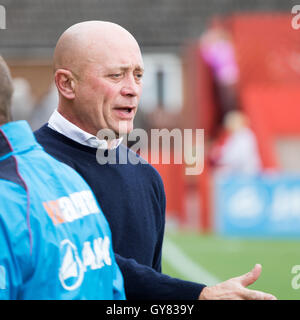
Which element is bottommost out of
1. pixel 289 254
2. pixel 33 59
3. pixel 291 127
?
pixel 289 254

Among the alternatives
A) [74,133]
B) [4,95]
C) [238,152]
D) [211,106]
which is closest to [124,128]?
[74,133]

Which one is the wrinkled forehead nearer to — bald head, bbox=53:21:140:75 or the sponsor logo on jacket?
bald head, bbox=53:21:140:75

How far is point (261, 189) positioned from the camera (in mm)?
9195

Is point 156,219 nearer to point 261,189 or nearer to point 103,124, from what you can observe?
point 103,124

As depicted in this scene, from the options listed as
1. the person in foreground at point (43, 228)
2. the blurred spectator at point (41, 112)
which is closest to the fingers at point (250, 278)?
the person in foreground at point (43, 228)

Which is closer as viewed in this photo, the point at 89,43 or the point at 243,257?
the point at 89,43

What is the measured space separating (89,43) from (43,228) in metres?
0.65

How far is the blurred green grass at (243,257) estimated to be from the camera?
606 centimetres

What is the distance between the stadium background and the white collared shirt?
600mm

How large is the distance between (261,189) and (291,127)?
2970 millimetres

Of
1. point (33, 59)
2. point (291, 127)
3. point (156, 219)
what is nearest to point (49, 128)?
point (156, 219)

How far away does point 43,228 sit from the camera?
52.2 inches

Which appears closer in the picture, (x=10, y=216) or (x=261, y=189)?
(x=10, y=216)

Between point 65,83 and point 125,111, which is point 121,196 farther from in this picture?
point 65,83
